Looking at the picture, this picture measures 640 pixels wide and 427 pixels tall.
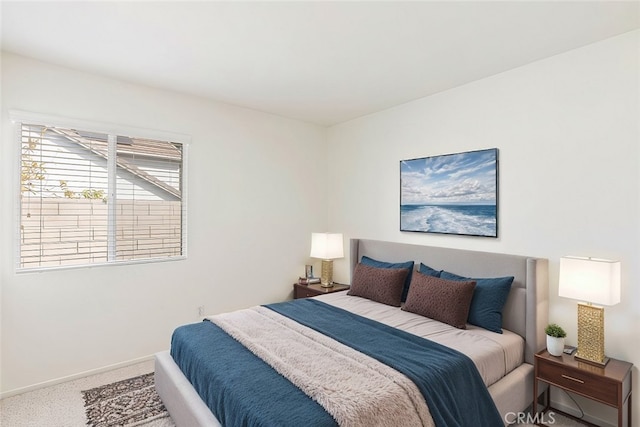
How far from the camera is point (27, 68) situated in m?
2.68

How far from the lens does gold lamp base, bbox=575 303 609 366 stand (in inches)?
85.7

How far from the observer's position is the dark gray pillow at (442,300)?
2.57 metres

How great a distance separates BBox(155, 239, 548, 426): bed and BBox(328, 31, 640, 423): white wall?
20 centimetres

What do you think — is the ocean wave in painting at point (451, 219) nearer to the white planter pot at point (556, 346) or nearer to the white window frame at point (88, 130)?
the white planter pot at point (556, 346)

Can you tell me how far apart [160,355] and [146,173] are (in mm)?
1751

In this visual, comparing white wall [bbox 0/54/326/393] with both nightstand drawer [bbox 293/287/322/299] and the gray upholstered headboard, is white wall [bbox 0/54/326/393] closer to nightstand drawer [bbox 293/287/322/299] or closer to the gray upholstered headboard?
nightstand drawer [bbox 293/287/322/299]

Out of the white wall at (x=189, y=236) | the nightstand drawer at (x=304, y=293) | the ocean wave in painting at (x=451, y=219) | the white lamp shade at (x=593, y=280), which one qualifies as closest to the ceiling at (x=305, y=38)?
the white wall at (x=189, y=236)

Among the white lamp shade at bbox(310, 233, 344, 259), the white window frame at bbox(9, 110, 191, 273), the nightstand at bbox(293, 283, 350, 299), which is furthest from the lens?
the white lamp shade at bbox(310, 233, 344, 259)

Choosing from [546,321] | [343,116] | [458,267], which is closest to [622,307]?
[546,321]

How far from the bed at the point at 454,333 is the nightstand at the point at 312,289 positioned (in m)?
0.65

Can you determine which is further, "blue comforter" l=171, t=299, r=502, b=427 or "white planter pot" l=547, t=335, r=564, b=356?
"white planter pot" l=547, t=335, r=564, b=356

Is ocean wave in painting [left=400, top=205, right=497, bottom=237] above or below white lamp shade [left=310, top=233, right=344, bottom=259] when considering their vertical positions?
above

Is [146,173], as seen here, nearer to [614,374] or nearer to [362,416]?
[362,416]

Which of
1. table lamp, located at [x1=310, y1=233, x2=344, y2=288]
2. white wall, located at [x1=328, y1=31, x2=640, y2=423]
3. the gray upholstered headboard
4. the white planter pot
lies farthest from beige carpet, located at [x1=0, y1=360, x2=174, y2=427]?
white wall, located at [x1=328, y1=31, x2=640, y2=423]
